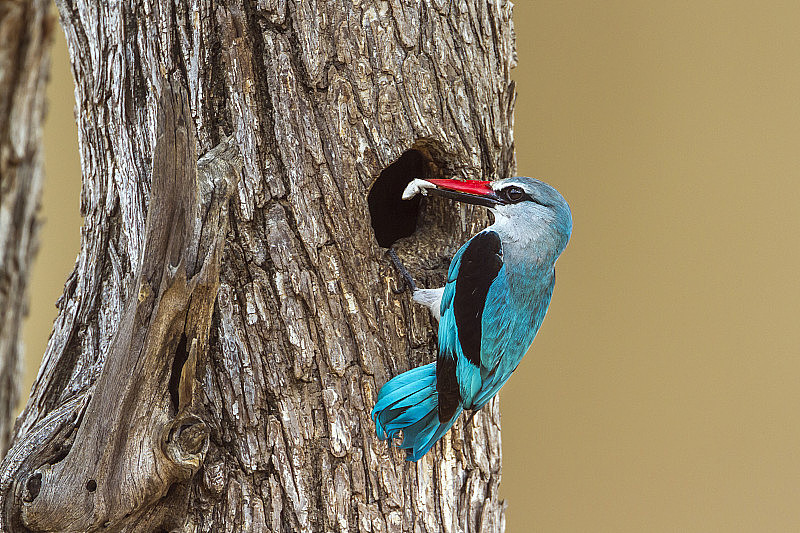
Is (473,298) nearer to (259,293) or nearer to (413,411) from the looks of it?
Answer: (413,411)

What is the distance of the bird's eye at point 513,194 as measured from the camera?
1465mm

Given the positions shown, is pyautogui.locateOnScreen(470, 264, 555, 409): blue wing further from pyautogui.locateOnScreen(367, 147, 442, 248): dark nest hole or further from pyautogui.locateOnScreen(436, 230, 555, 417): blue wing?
pyautogui.locateOnScreen(367, 147, 442, 248): dark nest hole

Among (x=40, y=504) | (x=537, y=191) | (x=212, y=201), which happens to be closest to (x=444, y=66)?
(x=537, y=191)

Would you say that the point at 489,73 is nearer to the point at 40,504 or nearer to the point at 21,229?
the point at 21,229

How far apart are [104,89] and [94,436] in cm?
73

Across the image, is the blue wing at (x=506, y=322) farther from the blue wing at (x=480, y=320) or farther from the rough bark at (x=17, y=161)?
the rough bark at (x=17, y=161)

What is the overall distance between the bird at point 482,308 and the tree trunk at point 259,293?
0.07 metres

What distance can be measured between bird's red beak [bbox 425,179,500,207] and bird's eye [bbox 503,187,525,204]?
0.07ft

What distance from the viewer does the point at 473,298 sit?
142cm

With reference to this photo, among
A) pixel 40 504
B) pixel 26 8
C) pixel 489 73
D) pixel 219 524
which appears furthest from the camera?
pixel 489 73

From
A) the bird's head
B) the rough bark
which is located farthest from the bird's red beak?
the rough bark

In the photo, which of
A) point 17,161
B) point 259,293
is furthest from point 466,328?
point 17,161

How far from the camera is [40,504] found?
1301 millimetres

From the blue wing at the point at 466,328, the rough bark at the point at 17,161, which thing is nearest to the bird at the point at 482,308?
the blue wing at the point at 466,328
